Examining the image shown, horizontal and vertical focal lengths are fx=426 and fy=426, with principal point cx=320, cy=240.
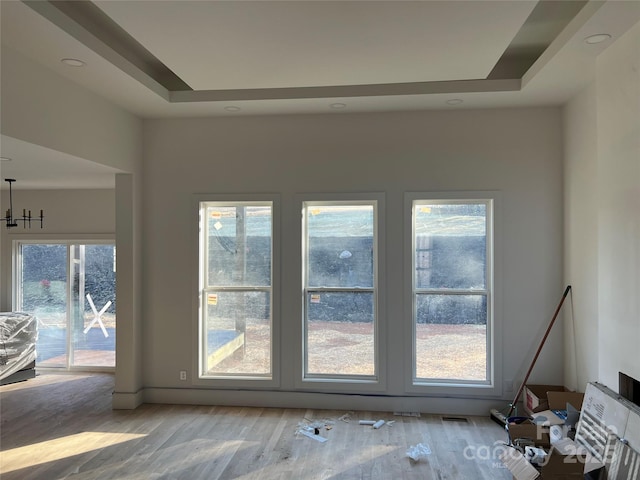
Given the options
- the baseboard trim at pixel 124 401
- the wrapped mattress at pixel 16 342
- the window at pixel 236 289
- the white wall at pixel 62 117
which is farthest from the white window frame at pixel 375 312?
the wrapped mattress at pixel 16 342

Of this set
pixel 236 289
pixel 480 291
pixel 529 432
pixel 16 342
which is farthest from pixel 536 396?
pixel 16 342

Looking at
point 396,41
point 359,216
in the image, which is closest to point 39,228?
point 359,216

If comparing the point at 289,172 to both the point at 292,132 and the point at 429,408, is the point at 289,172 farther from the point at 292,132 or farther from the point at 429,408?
the point at 429,408

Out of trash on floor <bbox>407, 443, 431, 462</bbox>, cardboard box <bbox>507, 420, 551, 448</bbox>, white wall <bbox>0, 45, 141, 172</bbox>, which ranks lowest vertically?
trash on floor <bbox>407, 443, 431, 462</bbox>

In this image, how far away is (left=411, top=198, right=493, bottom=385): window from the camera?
14.3 feet

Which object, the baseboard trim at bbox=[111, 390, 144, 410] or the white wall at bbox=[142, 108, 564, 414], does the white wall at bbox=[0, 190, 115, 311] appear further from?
the baseboard trim at bbox=[111, 390, 144, 410]

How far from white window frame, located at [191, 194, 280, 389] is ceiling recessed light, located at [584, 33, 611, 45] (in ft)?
9.50

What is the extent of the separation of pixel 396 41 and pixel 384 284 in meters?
2.33

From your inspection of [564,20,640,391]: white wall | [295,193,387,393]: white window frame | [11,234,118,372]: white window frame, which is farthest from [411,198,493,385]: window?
[11,234,118,372]: white window frame

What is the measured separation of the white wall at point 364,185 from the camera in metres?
4.21

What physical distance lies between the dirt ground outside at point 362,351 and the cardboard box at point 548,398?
1.52 feet

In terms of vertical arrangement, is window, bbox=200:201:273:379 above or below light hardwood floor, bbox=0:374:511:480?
A: above

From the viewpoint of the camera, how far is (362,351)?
14.7ft

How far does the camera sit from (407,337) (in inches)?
171
